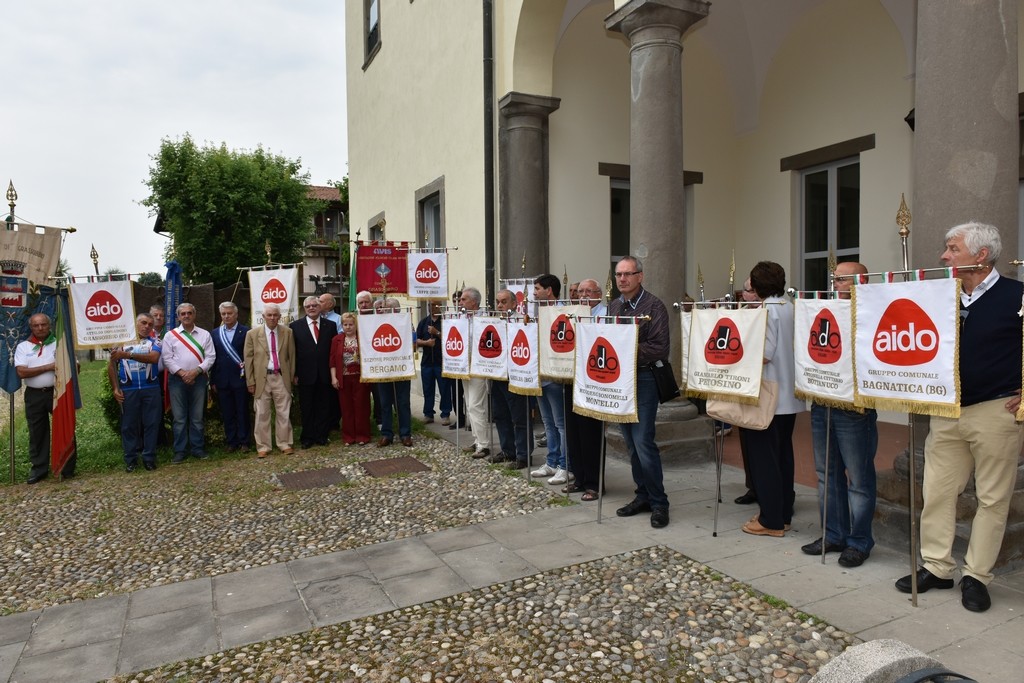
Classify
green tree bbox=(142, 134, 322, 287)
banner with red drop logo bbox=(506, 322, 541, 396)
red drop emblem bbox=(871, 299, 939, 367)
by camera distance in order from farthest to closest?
green tree bbox=(142, 134, 322, 287), banner with red drop logo bbox=(506, 322, 541, 396), red drop emblem bbox=(871, 299, 939, 367)

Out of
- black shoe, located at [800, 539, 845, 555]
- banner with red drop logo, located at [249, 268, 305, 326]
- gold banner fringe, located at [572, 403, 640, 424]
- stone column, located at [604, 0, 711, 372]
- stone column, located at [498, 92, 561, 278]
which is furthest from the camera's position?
stone column, located at [498, 92, 561, 278]

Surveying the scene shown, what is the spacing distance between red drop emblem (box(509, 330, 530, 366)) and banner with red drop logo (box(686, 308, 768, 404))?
1.86 m

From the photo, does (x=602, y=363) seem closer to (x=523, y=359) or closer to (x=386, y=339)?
(x=523, y=359)

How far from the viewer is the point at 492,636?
11.5 ft

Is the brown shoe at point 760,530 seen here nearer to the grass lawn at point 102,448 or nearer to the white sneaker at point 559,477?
the white sneaker at point 559,477

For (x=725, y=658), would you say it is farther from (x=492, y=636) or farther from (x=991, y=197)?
(x=991, y=197)

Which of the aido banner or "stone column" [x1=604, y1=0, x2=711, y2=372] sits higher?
"stone column" [x1=604, y1=0, x2=711, y2=372]

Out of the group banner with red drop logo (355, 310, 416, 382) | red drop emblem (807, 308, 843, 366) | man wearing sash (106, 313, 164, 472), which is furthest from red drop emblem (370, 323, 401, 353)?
red drop emblem (807, 308, 843, 366)

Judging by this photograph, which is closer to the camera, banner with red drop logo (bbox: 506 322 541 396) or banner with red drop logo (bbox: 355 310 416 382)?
banner with red drop logo (bbox: 506 322 541 396)

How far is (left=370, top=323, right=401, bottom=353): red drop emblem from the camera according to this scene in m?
8.14

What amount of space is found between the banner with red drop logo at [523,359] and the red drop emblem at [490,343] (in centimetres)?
25

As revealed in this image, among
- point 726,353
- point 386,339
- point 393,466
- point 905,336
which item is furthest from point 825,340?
point 386,339

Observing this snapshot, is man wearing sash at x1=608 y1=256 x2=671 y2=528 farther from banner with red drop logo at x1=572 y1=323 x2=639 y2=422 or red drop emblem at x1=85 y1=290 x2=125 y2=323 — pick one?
red drop emblem at x1=85 y1=290 x2=125 y2=323

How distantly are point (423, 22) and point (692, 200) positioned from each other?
629 cm
